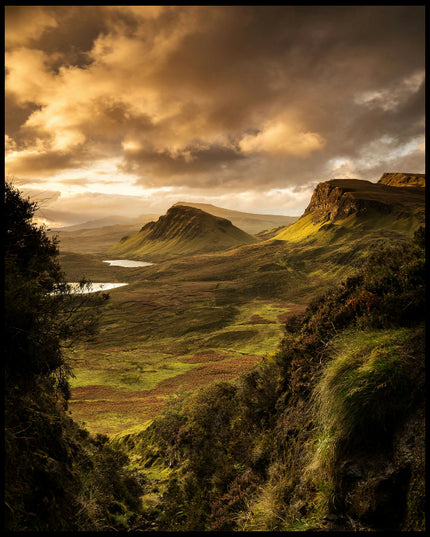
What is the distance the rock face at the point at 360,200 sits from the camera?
15738 cm

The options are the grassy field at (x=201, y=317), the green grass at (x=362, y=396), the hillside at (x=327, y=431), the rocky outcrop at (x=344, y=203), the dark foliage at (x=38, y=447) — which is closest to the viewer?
the hillside at (x=327, y=431)

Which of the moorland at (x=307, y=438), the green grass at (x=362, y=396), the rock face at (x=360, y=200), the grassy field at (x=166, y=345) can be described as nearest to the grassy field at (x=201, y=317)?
the grassy field at (x=166, y=345)

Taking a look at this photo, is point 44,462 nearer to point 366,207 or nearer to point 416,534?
point 416,534

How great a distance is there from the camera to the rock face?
157375 mm

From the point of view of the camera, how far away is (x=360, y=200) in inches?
6545

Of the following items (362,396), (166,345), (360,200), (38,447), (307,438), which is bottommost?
(166,345)

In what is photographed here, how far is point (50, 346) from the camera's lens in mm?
8469

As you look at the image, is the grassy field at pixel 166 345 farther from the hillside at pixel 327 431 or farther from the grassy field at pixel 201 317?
the hillside at pixel 327 431

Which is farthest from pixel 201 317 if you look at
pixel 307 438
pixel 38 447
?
pixel 307 438

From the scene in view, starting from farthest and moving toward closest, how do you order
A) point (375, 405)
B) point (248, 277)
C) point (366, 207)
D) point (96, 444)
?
point (366, 207)
point (248, 277)
point (96, 444)
point (375, 405)

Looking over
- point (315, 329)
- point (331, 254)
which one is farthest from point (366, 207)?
point (315, 329)

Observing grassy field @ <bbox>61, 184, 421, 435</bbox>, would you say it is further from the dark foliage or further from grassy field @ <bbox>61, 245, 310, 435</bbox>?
the dark foliage

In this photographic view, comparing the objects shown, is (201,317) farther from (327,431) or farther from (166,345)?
(327,431)

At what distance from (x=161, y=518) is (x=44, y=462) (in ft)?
14.6
